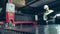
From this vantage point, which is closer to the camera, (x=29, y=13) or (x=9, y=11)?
(x=9, y=11)

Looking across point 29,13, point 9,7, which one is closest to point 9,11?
point 9,7

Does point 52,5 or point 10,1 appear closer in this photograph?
point 10,1

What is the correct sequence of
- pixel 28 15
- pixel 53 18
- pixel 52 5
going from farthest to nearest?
pixel 28 15 → pixel 52 5 → pixel 53 18

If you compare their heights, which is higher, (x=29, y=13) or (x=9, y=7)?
(x=9, y=7)

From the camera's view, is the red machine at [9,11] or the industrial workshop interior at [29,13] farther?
the red machine at [9,11]

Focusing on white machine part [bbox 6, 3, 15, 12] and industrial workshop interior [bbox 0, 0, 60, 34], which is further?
white machine part [bbox 6, 3, 15, 12]

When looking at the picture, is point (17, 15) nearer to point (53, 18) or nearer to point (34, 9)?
point (34, 9)

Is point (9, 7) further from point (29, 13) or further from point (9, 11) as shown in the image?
point (29, 13)

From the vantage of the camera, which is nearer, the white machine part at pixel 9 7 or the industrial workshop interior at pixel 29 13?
the industrial workshop interior at pixel 29 13

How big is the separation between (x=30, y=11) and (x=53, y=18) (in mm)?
1167

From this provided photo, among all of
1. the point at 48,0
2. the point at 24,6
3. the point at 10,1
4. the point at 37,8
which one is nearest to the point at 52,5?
the point at 48,0

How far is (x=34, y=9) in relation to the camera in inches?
110

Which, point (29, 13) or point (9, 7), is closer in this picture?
point (9, 7)

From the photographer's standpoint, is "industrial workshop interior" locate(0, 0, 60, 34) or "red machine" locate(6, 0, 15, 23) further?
"red machine" locate(6, 0, 15, 23)
